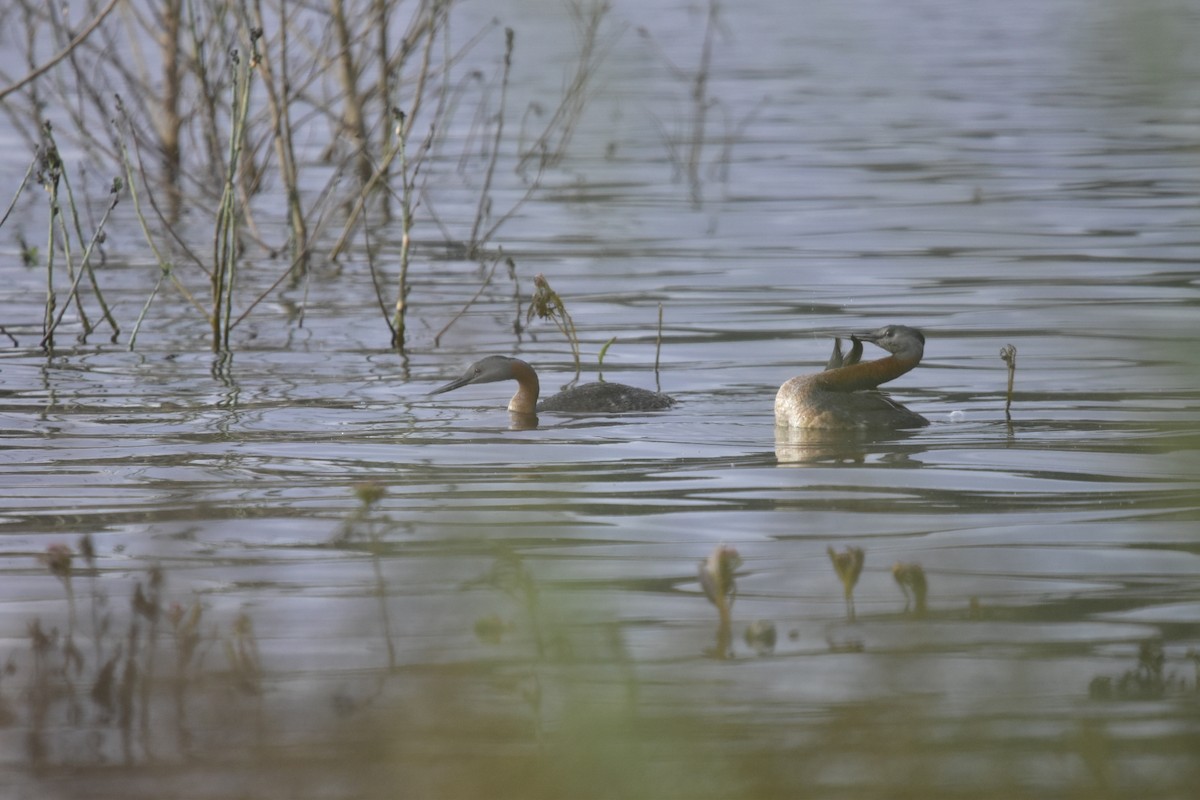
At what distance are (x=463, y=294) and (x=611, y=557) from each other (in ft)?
21.0

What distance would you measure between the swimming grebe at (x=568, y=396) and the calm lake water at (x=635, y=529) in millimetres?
113

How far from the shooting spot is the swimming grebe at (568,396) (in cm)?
754

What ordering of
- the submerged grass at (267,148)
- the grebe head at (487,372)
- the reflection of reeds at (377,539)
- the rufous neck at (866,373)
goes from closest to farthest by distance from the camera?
the reflection of reeds at (377,539) → the rufous neck at (866,373) → the grebe head at (487,372) → the submerged grass at (267,148)

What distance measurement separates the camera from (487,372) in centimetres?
793

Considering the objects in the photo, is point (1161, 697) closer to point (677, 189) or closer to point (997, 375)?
point (997, 375)

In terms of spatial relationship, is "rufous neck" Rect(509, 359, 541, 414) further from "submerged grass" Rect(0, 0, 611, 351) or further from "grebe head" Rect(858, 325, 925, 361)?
"grebe head" Rect(858, 325, 925, 361)

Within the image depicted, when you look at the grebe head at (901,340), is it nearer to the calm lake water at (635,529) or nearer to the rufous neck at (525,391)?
the calm lake water at (635,529)

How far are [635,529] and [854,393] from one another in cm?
232

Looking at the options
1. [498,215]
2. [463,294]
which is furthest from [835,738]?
[498,215]

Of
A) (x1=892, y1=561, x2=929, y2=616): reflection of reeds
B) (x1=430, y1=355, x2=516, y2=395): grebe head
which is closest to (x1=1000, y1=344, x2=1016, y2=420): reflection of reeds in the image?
(x1=430, y1=355, x2=516, y2=395): grebe head

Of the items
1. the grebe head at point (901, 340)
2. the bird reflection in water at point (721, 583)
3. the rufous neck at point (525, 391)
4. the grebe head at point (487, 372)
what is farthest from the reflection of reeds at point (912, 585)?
the grebe head at point (487, 372)

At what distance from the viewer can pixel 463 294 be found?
11.2 meters

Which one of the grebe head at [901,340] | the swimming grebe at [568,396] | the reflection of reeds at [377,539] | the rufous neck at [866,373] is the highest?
the grebe head at [901,340]

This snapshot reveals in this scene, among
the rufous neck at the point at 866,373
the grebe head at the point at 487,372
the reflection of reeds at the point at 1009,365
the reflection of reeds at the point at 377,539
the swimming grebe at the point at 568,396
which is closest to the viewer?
the reflection of reeds at the point at 377,539
